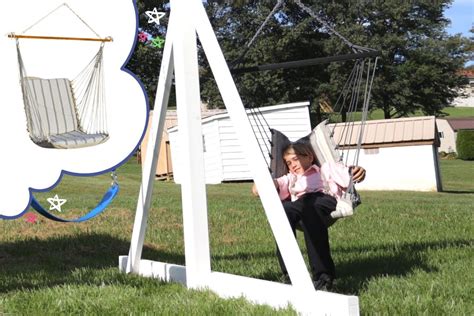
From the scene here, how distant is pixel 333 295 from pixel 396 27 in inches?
1888

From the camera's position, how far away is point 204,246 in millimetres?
5008

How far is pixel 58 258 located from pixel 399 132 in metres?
18.4

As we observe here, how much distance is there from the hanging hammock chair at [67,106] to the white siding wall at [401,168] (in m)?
18.6

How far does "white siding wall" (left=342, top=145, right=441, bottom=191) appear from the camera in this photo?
23.2m

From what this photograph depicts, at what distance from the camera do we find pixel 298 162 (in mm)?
5270

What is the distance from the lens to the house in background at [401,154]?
2316 cm

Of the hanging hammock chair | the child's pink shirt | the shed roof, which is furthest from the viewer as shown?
the shed roof

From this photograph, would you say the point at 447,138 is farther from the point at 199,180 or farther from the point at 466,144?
the point at 199,180

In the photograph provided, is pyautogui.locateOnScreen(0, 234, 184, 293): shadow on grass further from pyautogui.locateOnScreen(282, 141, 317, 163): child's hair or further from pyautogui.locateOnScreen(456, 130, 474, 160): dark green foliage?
pyautogui.locateOnScreen(456, 130, 474, 160): dark green foliage

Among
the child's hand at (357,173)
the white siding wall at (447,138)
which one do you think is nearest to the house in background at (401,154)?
the child's hand at (357,173)

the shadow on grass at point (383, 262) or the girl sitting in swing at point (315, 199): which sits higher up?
the girl sitting in swing at point (315, 199)

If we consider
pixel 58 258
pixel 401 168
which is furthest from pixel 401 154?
pixel 58 258

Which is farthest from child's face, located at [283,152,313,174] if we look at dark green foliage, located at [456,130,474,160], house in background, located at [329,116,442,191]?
dark green foliage, located at [456,130,474,160]

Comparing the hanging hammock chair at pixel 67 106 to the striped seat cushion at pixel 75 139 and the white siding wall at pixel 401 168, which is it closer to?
the striped seat cushion at pixel 75 139
